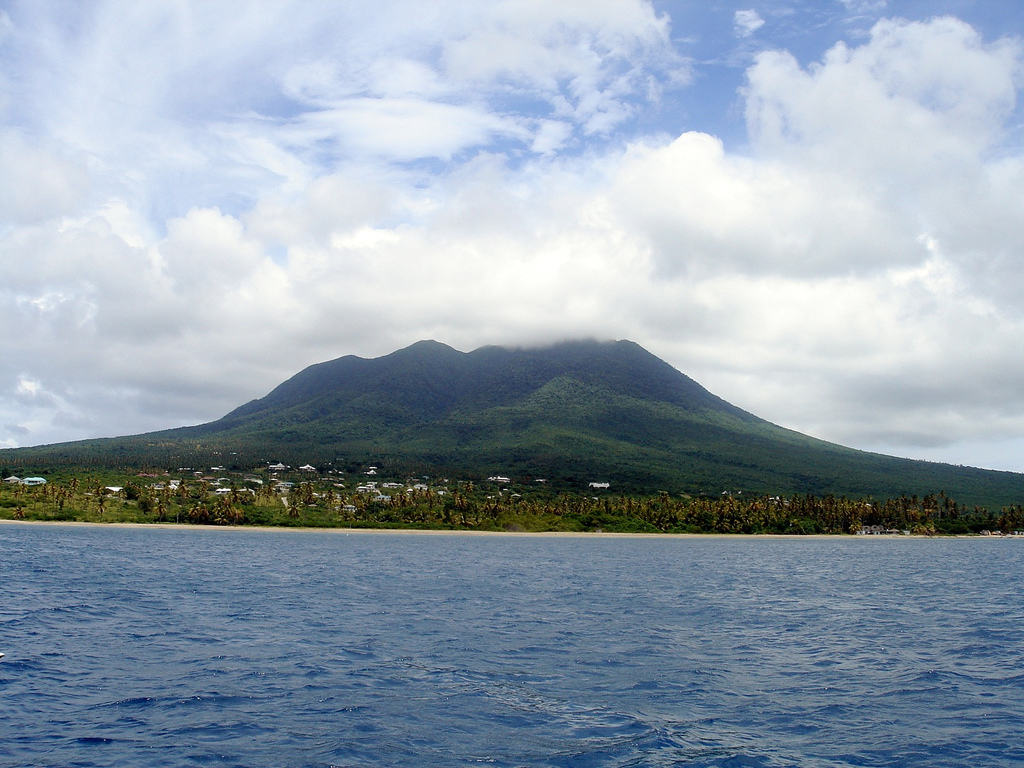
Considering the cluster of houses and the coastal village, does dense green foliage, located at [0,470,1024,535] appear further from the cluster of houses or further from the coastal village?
the cluster of houses

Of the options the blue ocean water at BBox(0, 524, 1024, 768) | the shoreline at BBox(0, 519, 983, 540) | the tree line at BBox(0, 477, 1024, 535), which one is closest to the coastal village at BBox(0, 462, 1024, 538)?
the tree line at BBox(0, 477, 1024, 535)

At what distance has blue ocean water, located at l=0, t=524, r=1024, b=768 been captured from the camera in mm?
20516

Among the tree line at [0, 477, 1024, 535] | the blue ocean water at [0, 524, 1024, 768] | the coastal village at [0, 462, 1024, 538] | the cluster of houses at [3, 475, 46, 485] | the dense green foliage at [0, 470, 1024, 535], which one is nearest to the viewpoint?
the blue ocean water at [0, 524, 1024, 768]

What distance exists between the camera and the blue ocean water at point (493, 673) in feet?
67.3

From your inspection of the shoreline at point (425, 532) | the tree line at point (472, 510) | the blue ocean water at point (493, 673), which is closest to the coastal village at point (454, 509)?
the tree line at point (472, 510)

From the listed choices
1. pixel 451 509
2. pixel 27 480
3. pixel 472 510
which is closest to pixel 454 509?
pixel 451 509

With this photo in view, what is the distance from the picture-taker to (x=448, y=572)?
7275 centimetres

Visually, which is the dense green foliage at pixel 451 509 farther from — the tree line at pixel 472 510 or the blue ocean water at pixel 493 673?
the blue ocean water at pixel 493 673

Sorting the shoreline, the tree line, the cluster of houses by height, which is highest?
the cluster of houses

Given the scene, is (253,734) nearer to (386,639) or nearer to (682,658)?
(386,639)

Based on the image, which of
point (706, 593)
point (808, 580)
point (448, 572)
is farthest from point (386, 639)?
point (808, 580)

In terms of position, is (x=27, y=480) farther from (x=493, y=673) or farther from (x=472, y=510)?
(x=493, y=673)

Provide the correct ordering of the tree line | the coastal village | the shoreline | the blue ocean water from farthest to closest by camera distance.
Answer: the coastal village < the tree line < the shoreline < the blue ocean water

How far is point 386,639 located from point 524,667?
8.28 m
